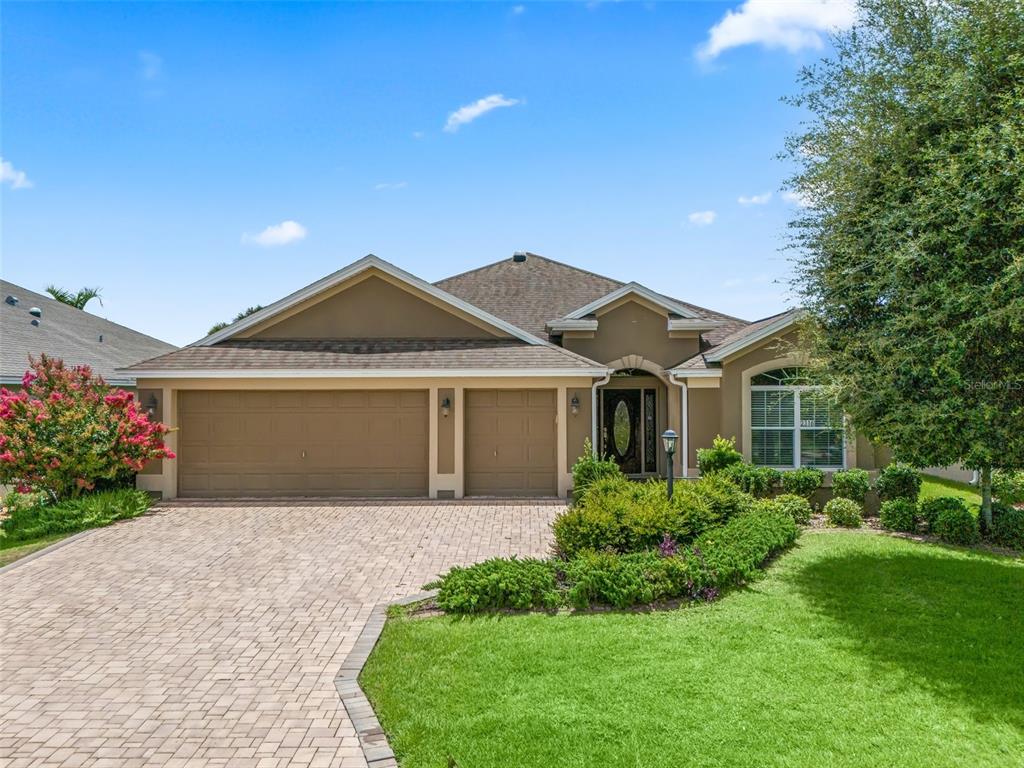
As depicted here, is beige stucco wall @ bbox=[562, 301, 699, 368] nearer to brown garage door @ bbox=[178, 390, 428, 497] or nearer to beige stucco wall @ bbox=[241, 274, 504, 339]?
beige stucco wall @ bbox=[241, 274, 504, 339]

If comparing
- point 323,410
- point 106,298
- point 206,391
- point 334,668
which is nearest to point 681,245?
→ point 323,410

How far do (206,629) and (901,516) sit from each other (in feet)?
36.6

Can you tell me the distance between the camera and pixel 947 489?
14836mm

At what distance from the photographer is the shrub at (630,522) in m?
7.96

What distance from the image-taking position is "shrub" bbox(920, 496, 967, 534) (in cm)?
996

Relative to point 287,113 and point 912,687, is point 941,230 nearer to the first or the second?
point 912,687

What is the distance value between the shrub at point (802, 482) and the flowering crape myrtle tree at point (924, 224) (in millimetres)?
4304

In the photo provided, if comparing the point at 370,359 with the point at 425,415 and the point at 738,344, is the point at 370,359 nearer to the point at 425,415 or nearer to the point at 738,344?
the point at 425,415

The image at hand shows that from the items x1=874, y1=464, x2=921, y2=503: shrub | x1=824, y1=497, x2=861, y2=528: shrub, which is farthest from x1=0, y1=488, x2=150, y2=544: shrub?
x1=874, y1=464, x2=921, y2=503: shrub

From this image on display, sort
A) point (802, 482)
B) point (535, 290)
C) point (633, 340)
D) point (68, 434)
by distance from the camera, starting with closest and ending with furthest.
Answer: point (68, 434), point (802, 482), point (633, 340), point (535, 290)

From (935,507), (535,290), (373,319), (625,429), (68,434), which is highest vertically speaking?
(535,290)

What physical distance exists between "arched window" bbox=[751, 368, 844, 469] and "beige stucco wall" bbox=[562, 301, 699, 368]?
113 inches

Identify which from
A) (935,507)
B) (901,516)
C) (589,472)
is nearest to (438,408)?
(589,472)

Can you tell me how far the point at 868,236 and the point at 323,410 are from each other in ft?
36.8
